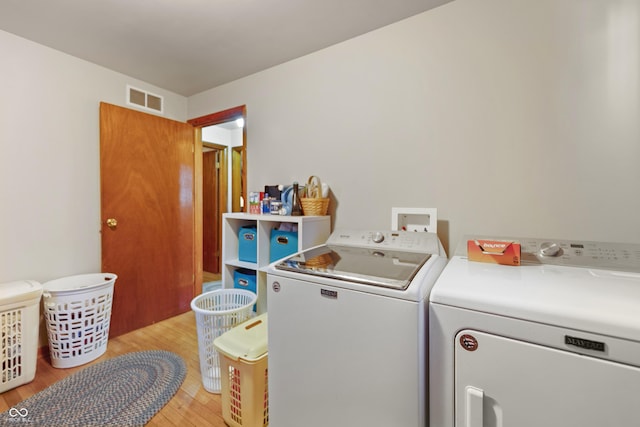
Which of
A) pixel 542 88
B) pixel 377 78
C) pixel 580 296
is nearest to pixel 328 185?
pixel 377 78

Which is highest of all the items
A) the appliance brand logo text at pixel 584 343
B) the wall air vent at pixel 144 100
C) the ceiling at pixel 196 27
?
the ceiling at pixel 196 27

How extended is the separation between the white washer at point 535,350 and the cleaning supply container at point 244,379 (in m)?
0.83

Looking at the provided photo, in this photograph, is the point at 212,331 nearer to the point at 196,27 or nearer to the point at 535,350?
the point at 535,350

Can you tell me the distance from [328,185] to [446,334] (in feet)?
4.34

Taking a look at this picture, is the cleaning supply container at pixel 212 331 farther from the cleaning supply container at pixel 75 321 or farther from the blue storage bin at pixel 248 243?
the cleaning supply container at pixel 75 321

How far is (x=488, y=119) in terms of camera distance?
4.75 feet

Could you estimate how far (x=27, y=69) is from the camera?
1.94 meters

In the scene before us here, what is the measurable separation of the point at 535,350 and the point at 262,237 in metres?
1.55

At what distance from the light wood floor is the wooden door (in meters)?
0.17

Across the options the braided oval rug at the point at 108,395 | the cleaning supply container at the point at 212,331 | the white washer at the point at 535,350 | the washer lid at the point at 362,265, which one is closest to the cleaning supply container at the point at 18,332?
the braided oval rug at the point at 108,395

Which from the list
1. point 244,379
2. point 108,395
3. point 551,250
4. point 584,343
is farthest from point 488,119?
point 108,395

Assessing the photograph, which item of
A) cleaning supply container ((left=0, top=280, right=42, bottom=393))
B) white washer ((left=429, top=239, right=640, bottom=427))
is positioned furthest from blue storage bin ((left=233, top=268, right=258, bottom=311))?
white washer ((left=429, top=239, right=640, bottom=427))

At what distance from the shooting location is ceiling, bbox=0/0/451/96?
154 centimetres

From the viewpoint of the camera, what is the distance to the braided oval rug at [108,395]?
1445mm
